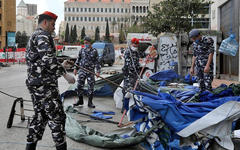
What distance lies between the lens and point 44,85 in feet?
12.0

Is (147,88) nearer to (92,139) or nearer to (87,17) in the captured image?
(92,139)

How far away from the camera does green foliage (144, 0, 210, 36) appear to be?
54.2 feet

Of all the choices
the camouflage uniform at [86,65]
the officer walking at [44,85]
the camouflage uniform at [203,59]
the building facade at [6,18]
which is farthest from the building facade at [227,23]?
the building facade at [6,18]

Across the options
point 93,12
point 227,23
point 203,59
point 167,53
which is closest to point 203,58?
point 203,59

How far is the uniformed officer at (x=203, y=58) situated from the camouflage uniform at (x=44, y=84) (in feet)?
12.9

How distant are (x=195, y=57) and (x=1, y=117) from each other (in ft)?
16.1

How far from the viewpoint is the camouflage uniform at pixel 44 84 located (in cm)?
362

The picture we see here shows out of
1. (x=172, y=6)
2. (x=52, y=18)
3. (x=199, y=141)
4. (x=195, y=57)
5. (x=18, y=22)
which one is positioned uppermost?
(x=18, y=22)

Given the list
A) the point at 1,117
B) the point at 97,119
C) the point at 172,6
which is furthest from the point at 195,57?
the point at 172,6

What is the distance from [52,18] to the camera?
12.6 ft

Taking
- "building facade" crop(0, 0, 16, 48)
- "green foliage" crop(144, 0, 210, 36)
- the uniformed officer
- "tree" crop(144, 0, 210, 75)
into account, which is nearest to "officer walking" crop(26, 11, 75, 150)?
the uniformed officer

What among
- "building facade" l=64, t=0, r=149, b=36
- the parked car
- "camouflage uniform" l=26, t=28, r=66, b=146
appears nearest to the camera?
"camouflage uniform" l=26, t=28, r=66, b=146

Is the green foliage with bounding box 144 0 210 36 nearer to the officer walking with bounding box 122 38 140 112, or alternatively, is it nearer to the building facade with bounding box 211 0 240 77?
the building facade with bounding box 211 0 240 77

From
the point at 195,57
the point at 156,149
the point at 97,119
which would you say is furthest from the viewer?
the point at 195,57
